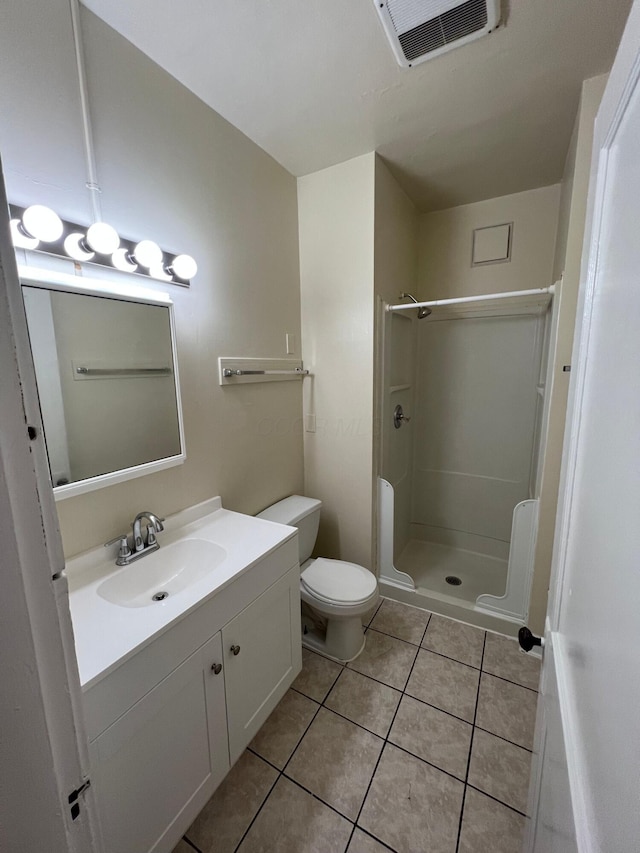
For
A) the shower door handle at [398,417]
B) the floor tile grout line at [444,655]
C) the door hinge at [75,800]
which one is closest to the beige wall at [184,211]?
the shower door handle at [398,417]

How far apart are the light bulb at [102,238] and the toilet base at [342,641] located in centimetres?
178

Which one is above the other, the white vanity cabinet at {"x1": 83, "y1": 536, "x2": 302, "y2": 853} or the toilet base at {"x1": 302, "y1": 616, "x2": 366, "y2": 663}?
the white vanity cabinet at {"x1": 83, "y1": 536, "x2": 302, "y2": 853}

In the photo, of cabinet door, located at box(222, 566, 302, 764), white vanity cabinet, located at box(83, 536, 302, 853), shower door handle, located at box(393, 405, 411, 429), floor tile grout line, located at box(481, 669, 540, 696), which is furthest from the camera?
shower door handle, located at box(393, 405, 411, 429)

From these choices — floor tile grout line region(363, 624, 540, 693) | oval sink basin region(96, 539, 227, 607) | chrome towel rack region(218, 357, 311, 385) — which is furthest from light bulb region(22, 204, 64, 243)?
floor tile grout line region(363, 624, 540, 693)

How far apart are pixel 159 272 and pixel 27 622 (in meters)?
1.25

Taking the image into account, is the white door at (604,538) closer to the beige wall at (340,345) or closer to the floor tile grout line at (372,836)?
the floor tile grout line at (372,836)

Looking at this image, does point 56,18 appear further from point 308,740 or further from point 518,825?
point 518,825

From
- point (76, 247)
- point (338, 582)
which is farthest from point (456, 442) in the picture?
point (76, 247)

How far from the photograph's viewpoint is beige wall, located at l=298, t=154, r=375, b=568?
1853 millimetres

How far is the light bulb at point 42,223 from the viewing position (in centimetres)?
93

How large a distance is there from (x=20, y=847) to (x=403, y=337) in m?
2.49

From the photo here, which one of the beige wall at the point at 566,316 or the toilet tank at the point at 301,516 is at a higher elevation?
the beige wall at the point at 566,316

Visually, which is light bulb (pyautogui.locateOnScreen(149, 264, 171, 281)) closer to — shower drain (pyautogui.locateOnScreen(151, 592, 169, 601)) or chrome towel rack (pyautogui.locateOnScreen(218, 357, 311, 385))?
chrome towel rack (pyautogui.locateOnScreen(218, 357, 311, 385))

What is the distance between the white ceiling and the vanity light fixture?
675 mm
